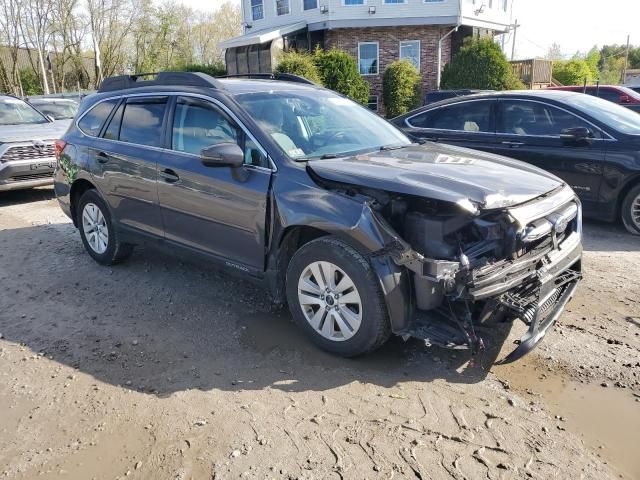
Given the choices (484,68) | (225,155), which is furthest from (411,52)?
(225,155)

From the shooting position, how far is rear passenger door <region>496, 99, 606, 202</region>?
20.7 ft

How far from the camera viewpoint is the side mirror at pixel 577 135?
6.26m

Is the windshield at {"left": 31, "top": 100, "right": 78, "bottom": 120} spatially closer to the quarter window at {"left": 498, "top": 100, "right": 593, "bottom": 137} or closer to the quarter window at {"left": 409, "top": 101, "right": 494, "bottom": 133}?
the quarter window at {"left": 409, "top": 101, "right": 494, "bottom": 133}

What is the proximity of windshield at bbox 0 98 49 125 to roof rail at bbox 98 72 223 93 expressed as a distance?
5.55m

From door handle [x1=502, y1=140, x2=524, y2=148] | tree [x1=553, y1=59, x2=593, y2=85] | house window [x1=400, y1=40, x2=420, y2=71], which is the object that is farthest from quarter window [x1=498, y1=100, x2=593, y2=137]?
tree [x1=553, y1=59, x2=593, y2=85]

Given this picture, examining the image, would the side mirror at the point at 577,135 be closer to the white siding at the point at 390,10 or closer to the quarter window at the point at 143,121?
the quarter window at the point at 143,121

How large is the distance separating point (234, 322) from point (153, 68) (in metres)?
41.0

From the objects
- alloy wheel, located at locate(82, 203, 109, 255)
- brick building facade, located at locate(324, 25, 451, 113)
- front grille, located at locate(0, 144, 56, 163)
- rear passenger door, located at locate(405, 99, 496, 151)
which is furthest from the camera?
brick building facade, located at locate(324, 25, 451, 113)

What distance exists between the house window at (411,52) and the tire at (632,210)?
1915cm

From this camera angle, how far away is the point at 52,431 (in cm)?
305

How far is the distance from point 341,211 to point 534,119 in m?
4.46

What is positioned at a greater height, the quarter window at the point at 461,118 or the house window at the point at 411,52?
the house window at the point at 411,52

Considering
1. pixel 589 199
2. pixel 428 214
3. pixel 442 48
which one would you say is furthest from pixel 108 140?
pixel 442 48

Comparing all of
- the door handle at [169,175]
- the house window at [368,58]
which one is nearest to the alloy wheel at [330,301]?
the door handle at [169,175]
